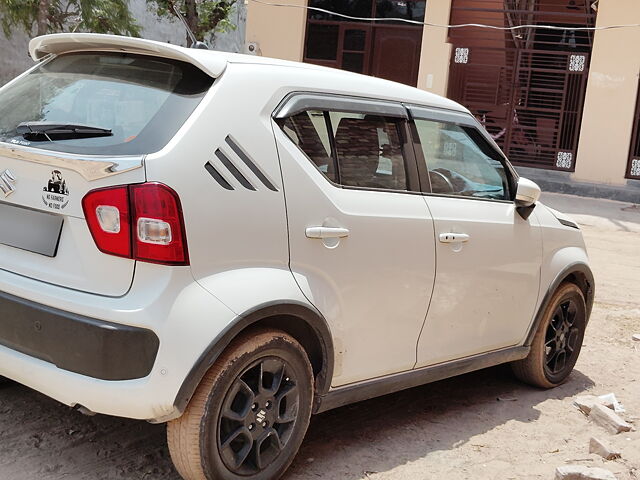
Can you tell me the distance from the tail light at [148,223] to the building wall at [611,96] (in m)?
16.8

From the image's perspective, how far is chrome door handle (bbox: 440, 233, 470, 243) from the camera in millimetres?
3926

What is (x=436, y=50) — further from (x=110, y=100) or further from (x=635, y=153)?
(x=110, y=100)

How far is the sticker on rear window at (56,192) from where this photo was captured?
9.83 feet

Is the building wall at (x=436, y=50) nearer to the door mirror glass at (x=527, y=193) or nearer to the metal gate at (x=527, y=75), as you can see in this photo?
the metal gate at (x=527, y=75)

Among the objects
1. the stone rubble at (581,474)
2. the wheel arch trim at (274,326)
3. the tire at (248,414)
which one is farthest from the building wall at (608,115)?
the tire at (248,414)

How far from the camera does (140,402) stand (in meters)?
2.87

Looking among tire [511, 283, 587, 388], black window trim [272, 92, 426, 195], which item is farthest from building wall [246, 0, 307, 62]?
black window trim [272, 92, 426, 195]

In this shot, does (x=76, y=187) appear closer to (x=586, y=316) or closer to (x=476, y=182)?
(x=476, y=182)

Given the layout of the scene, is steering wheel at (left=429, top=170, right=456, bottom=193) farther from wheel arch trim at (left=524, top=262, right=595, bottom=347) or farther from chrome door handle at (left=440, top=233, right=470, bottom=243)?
wheel arch trim at (left=524, top=262, right=595, bottom=347)

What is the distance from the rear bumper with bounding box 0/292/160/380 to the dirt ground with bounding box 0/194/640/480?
2.06 feet

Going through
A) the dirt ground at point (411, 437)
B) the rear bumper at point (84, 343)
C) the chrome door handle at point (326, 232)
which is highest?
the chrome door handle at point (326, 232)

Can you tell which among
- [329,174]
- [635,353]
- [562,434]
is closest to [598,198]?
[635,353]

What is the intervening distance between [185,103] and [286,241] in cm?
65

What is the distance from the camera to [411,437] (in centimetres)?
414
